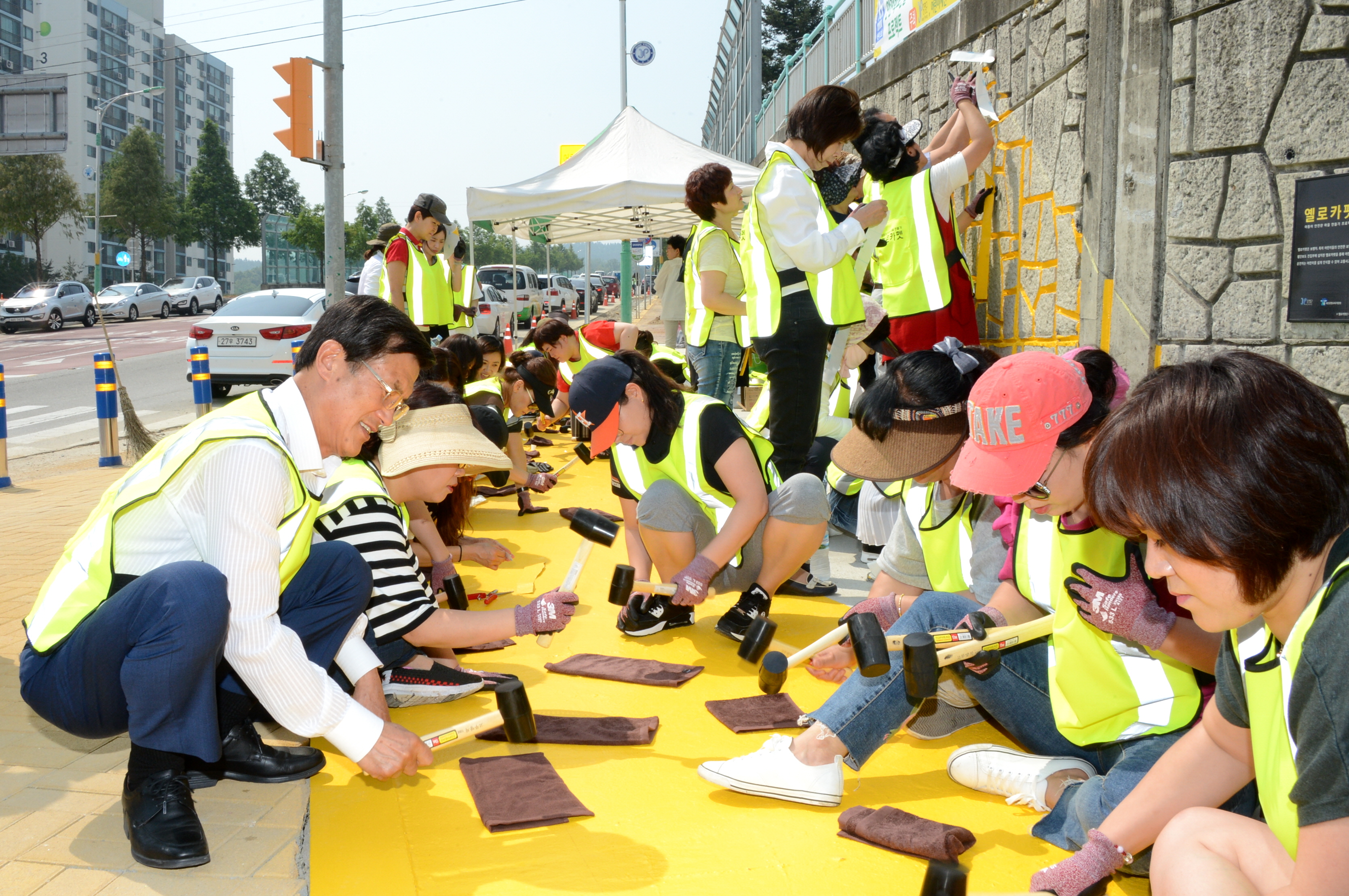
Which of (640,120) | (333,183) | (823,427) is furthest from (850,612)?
(640,120)

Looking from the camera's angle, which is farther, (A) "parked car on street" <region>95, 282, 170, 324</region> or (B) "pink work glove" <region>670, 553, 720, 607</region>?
(A) "parked car on street" <region>95, 282, 170, 324</region>

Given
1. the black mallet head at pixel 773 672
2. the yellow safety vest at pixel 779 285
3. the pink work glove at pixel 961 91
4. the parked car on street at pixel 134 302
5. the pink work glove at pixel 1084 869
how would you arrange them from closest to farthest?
the pink work glove at pixel 1084 869 → the black mallet head at pixel 773 672 → the yellow safety vest at pixel 779 285 → the pink work glove at pixel 961 91 → the parked car on street at pixel 134 302

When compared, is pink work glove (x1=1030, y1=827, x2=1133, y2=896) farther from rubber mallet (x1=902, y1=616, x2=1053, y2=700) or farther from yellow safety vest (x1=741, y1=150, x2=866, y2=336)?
yellow safety vest (x1=741, y1=150, x2=866, y2=336)

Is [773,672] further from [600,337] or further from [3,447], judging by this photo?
[3,447]

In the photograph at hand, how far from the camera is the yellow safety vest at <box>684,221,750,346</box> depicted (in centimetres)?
625

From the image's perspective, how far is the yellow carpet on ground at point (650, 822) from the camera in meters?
2.23

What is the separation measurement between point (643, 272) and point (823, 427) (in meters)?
58.1

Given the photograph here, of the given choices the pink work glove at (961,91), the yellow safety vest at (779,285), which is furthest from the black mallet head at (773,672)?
the pink work glove at (961,91)

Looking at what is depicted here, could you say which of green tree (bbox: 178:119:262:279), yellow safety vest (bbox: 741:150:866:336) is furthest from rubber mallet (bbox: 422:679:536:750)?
green tree (bbox: 178:119:262:279)

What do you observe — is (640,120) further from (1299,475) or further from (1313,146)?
(1299,475)

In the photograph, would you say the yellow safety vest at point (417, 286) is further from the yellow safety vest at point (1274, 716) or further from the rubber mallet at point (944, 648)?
the yellow safety vest at point (1274, 716)

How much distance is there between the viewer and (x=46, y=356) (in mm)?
20062

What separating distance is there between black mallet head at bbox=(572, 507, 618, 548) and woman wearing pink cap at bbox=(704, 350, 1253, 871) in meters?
1.14

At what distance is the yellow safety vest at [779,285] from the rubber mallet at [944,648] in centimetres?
236
